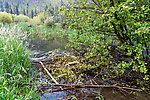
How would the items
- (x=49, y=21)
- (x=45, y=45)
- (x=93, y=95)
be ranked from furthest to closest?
(x=49, y=21), (x=45, y=45), (x=93, y=95)

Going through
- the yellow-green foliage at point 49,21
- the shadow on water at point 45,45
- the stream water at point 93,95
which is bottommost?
the shadow on water at point 45,45

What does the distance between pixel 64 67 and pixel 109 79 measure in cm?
220

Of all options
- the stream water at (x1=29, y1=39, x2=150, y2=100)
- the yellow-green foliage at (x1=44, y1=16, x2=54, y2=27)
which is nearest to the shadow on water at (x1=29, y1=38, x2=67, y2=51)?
the stream water at (x1=29, y1=39, x2=150, y2=100)

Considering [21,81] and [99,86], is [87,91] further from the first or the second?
[21,81]

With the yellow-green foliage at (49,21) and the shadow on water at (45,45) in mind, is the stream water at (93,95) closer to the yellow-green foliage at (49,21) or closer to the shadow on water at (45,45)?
the shadow on water at (45,45)

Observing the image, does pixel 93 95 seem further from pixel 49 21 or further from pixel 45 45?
pixel 49 21

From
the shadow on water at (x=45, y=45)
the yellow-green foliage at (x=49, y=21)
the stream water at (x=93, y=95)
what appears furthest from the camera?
the yellow-green foliage at (x=49, y=21)

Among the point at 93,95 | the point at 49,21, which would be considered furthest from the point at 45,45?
the point at 49,21

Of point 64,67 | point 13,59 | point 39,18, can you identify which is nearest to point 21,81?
point 13,59

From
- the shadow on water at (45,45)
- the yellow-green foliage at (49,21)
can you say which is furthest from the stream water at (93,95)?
the yellow-green foliage at (49,21)

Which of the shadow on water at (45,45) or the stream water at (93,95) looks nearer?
the stream water at (93,95)

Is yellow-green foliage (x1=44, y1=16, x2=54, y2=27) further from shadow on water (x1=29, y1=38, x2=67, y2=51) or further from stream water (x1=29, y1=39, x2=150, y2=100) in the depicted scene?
stream water (x1=29, y1=39, x2=150, y2=100)

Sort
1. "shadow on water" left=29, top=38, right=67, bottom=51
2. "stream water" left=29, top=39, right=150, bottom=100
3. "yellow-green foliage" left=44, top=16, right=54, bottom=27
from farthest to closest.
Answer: "yellow-green foliage" left=44, top=16, right=54, bottom=27
"shadow on water" left=29, top=38, right=67, bottom=51
"stream water" left=29, top=39, right=150, bottom=100

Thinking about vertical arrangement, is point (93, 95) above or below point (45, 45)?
above
